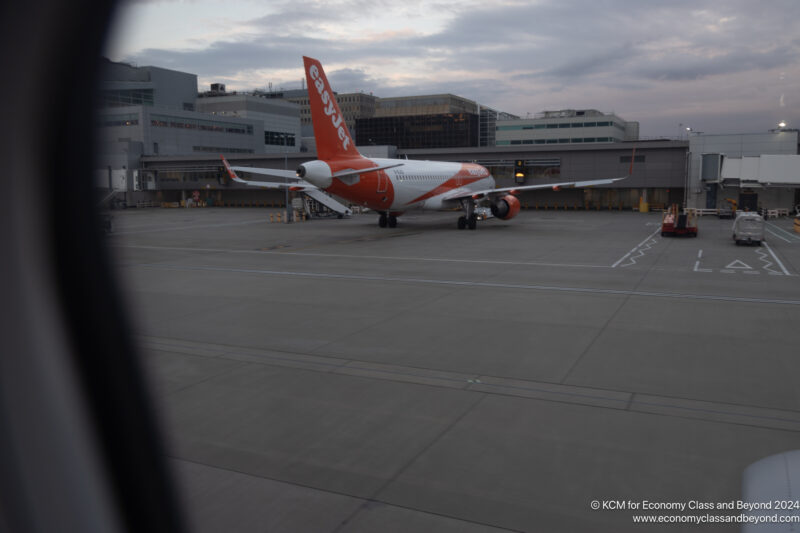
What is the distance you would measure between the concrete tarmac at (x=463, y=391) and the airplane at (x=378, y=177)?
1340 cm

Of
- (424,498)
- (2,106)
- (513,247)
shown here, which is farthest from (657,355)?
(513,247)

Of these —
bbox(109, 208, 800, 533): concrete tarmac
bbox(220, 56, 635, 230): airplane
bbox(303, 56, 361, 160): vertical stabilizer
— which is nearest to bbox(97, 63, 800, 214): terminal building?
bbox(109, 208, 800, 533): concrete tarmac

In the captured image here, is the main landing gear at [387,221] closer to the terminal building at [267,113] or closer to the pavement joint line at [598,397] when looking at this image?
the pavement joint line at [598,397]

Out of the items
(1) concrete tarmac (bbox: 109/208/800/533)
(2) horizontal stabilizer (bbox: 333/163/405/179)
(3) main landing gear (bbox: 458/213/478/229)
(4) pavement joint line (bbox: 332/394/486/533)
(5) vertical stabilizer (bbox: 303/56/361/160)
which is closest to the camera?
(4) pavement joint line (bbox: 332/394/486/533)

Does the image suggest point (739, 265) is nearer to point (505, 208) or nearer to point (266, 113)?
→ point (505, 208)

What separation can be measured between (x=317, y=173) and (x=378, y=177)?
4.75 meters

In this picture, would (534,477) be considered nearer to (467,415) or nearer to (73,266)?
(467,415)

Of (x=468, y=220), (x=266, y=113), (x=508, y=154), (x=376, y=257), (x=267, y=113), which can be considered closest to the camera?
(x=376, y=257)

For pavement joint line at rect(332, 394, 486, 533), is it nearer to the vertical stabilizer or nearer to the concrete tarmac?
the concrete tarmac

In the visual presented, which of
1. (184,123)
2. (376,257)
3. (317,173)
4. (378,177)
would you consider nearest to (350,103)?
(184,123)

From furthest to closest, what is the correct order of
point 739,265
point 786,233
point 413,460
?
point 786,233
point 739,265
point 413,460

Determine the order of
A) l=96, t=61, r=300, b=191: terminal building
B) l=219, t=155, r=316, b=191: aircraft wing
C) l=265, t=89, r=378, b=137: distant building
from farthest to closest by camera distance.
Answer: l=265, t=89, r=378, b=137: distant building → l=219, t=155, r=316, b=191: aircraft wing → l=96, t=61, r=300, b=191: terminal building

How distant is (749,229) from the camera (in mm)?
29953

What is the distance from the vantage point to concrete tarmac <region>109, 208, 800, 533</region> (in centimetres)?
637
